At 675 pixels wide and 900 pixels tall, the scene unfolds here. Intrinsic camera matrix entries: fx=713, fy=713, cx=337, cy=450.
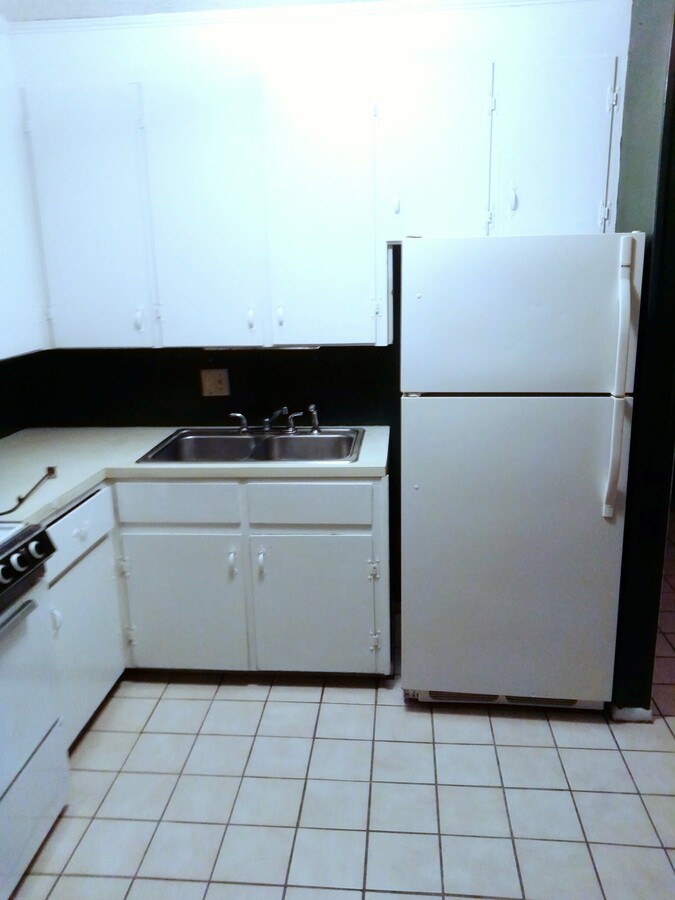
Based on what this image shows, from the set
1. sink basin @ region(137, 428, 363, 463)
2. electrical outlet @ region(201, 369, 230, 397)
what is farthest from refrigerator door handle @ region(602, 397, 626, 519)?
electrical outlet @ region(201, 369, 230, 397)

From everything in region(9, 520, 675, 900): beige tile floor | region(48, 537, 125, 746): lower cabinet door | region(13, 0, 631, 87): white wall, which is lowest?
region(9, 520, 675, 900): beige tile floor

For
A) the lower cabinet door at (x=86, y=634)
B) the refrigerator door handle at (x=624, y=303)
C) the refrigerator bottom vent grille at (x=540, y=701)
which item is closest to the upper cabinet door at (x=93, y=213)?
the lower cabinet door at (x=86, y=634)

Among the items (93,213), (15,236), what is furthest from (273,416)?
(15,236)

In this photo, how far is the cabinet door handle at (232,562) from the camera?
2520 mm

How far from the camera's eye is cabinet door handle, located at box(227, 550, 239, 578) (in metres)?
2.52

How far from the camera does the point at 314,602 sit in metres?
2.53

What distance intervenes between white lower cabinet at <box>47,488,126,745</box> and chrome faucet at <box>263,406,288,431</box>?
2.30 feet

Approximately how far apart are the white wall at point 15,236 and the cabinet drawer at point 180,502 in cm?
65

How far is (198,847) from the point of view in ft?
6.38

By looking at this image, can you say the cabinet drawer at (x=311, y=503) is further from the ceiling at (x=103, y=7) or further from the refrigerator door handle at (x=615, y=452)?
the ceiling at (x=103, y=7)

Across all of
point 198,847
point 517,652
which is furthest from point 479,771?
point 198,847

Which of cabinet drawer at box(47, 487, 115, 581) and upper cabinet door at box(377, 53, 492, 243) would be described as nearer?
cabinet drawer at box(47, 487, 115, 581)

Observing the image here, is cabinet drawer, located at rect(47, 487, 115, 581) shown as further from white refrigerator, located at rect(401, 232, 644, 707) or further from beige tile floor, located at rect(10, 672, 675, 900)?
white refrigerator, located at rect(401, 232, 644, 707)

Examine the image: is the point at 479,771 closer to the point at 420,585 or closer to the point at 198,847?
the point at 420,585
